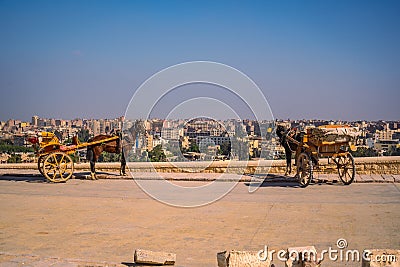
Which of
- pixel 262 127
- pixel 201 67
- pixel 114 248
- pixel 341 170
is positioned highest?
pixel 201 67

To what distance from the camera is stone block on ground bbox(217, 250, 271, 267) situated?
5406mm

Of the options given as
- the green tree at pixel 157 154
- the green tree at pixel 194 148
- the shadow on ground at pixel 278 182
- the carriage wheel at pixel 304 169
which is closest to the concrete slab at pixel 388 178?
the shadow on ground at pixel 278 182

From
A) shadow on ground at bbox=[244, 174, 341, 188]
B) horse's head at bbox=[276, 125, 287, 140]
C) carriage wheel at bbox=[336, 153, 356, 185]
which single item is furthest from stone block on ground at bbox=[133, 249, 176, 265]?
horse's head at bbox=[276, 125, 287, 140]

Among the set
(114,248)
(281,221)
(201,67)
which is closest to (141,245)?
(114,248)

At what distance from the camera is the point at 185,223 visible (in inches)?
364

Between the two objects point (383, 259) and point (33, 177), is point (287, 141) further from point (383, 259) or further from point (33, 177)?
point (383, 259)

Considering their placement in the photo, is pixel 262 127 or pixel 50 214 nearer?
pixel 50 214

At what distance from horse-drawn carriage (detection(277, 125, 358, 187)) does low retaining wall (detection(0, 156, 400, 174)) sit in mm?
926

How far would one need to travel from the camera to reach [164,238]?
26.3ft

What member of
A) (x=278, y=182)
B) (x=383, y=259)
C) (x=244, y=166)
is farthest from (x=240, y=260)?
(x=244, y=166)

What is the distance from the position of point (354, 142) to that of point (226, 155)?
5804mm

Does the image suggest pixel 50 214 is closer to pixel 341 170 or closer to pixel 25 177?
pixel 25 177

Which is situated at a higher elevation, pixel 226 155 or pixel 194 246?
pixel 226 155

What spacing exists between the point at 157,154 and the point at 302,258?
47.4 ft
